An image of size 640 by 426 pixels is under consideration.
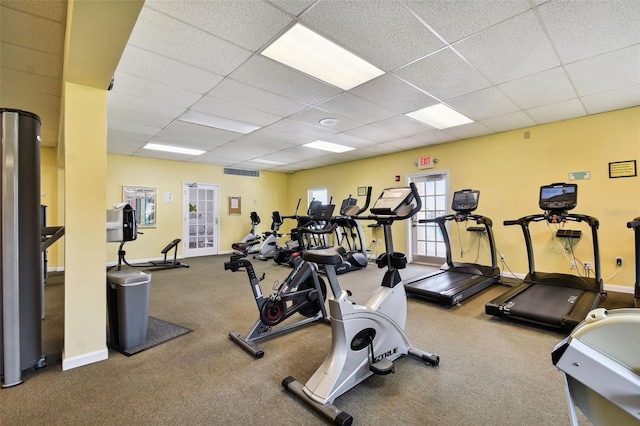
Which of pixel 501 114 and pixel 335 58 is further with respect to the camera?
pixel 501 114

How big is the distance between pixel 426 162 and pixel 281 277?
3812 mm

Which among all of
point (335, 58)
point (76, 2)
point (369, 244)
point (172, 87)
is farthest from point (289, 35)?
point (369, 244)

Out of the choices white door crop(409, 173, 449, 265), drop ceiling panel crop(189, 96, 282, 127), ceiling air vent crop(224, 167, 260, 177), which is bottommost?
white door crop(409, 173, 449, 265)

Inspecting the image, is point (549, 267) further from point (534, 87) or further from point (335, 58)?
point (335, 58)

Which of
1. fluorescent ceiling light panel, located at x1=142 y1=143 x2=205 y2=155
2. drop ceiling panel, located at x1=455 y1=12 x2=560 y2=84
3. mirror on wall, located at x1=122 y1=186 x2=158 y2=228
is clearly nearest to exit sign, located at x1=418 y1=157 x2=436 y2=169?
drop ceiling panel, located at x1=455 y1=12 x2=560 y2=84

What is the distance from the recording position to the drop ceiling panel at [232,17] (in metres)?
2.01

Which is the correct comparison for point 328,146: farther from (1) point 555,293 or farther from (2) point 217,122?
(1) point 555,293

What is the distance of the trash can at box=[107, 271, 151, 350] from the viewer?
8.42 feet

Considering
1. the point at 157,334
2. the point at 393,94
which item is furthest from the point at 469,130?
the point at 157,334

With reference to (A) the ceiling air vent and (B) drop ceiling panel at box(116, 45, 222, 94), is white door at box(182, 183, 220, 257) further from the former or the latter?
(B) drop ceiling panel at box(116, 45, 222, 94)

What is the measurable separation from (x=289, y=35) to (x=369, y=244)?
5.70 meters

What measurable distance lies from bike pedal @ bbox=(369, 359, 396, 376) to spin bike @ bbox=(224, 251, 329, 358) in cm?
98

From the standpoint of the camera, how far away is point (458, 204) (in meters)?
4.79

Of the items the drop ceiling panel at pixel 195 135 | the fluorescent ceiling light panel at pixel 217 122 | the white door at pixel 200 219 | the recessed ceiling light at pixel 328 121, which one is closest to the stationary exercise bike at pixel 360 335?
the recessed ceiling light at pixel 328 121
